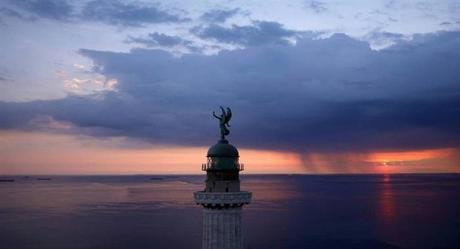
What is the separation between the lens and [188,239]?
8056 centimetres

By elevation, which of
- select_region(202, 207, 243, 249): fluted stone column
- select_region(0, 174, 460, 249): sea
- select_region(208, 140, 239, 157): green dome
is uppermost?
select_region(208, 140, 239, 157): green dome

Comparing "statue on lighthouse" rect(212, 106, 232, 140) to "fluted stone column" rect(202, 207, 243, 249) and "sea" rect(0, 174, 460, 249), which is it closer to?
"fluted stone column" rect(202, 207, 243, 249)

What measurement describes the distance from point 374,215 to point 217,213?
4171 inches

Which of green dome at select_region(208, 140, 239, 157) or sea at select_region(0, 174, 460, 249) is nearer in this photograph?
green dome at select_region(208, 140, 239, 157)

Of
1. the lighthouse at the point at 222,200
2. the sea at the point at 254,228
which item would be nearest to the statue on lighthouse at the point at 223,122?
the lighthouse at the point at 222,200

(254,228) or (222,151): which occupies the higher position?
(222,151)

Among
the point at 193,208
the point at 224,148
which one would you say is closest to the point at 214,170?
the point at 224,148

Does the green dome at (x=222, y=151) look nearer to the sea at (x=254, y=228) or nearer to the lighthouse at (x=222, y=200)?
the lighthouse at (x=222, y=200)

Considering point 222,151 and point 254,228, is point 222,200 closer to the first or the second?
point 222,151

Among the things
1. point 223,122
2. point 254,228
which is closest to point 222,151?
point 223,122

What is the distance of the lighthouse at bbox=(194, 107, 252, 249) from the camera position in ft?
65.7

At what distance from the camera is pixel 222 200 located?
65.8 feet

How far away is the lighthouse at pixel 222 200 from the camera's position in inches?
788

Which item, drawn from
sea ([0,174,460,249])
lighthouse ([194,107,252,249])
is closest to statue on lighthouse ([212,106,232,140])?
lighthouse ([194,107,252,249])
